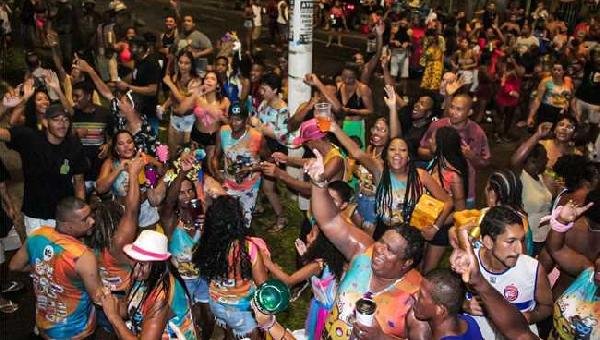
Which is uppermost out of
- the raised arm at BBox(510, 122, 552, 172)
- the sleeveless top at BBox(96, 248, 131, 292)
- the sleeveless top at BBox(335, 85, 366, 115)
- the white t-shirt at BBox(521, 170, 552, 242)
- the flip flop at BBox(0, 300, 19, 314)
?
the raised arm at BBox(510, 122, 552, 172)

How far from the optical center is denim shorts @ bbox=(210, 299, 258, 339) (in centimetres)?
496

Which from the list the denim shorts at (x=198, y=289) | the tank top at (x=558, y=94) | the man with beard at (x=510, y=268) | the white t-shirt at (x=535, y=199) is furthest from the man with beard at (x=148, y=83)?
the tank top at (x=558, y=94)

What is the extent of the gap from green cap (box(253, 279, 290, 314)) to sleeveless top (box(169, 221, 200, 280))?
158 cm

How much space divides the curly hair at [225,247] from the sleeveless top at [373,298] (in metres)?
0.82

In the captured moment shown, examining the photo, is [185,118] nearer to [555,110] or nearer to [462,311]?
[462,311]

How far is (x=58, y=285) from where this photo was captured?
15.4ft

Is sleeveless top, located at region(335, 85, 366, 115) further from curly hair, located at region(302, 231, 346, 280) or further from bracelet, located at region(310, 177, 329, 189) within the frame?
bracelet, located at region(310, 177, 329, 189)

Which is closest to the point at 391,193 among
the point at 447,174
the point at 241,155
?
the point at 447,174

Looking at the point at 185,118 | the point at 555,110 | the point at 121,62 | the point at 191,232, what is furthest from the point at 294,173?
the point at 555,110

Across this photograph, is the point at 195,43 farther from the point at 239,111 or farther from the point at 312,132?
the point at 312,132

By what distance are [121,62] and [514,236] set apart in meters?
8.76

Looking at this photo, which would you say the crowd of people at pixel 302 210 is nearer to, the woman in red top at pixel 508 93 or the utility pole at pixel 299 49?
the utility pole at pixel 299 49

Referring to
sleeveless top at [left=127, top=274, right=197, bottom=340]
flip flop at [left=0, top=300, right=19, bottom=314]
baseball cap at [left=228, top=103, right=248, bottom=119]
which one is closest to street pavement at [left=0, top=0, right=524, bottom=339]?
flip flop at [left=0, top=300, right=19, bottom=314]

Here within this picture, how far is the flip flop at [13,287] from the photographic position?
6.67 metres
